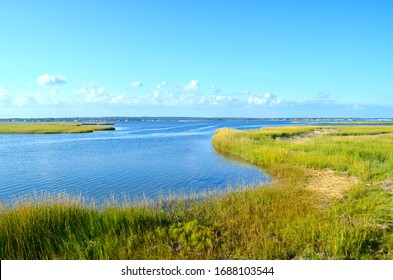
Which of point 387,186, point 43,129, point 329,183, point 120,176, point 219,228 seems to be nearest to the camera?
point 219,228

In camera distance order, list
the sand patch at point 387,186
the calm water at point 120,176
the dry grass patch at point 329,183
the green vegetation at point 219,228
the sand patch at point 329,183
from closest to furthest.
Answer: the green vegetation at point 219,228
the dry grass patch at point 329,183
the sand patch at point 329,183
the sand patch at point 387,186
the calm water at point 120,176

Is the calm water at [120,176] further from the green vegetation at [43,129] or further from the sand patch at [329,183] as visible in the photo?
the green vegetation at [43,129]

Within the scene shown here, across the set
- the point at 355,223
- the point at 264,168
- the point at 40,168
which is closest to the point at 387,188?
the point at 355,223

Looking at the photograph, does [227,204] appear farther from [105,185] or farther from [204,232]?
[105,185]

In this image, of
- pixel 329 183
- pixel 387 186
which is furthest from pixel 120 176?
pixel 387 186

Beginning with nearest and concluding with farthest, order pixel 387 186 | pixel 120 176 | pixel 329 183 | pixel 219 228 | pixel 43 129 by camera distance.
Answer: pixel 219 228 → pixel 387 186 → pixel 329 183 → pixel 120 176 → pixel 43 129

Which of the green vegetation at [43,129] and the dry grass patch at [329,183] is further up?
the green vegetation at [43,129]

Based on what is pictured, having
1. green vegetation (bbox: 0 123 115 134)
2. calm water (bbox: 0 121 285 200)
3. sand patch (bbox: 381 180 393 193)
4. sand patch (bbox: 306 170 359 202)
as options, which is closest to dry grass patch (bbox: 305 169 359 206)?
sand patch (bbox: 306 170 359 202)

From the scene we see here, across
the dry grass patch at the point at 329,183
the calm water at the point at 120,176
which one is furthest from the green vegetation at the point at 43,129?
the dry grass patch at the point at 329,183

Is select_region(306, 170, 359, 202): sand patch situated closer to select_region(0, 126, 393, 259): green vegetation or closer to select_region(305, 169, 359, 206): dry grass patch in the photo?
select_region(305, 169, 359, 206): dry grass patch

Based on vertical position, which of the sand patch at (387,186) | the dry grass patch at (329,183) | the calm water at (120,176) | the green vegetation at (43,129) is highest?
the green vegetation at (43,129)

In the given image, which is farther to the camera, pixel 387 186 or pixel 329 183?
pixel 329 183

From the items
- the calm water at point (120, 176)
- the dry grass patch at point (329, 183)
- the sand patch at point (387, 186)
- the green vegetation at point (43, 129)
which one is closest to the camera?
the dry grass patch at point (329, 183)

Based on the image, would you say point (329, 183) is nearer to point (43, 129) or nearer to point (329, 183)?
point (329, 183)
